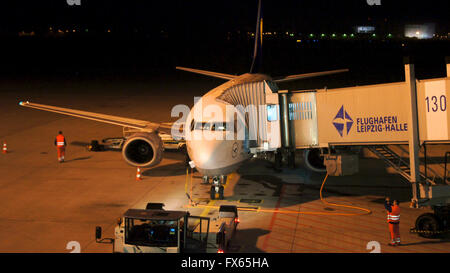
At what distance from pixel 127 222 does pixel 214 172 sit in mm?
6883

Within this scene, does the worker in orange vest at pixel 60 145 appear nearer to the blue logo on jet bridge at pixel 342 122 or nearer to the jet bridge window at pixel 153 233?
the jet bridge window at pixel 153 233

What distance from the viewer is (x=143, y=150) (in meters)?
27.6

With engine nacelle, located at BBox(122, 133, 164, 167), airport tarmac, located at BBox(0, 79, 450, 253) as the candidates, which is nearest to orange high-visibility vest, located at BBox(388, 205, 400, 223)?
airport tarmac, located at BBox(0, 79, 450, 253)

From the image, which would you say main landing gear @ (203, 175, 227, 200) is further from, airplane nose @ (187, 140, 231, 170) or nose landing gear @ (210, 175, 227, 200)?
airplane nose @ (187, 140, 231, 170)

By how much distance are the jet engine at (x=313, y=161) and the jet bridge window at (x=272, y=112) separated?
455 cm

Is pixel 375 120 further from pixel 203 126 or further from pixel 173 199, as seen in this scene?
pixel 173 199

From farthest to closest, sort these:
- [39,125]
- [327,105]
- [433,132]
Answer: [39,125], [327,105], [433,132]

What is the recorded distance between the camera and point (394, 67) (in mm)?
87250

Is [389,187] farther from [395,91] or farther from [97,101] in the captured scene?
[97,101]

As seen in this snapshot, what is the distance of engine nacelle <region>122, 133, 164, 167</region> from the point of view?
86.6 ft

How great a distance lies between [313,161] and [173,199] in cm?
748

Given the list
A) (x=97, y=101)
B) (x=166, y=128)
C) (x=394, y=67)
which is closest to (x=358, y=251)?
(x=166, y=128)

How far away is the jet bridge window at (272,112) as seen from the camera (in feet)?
69.1

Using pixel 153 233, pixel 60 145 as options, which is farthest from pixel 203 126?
pixel 60 145
